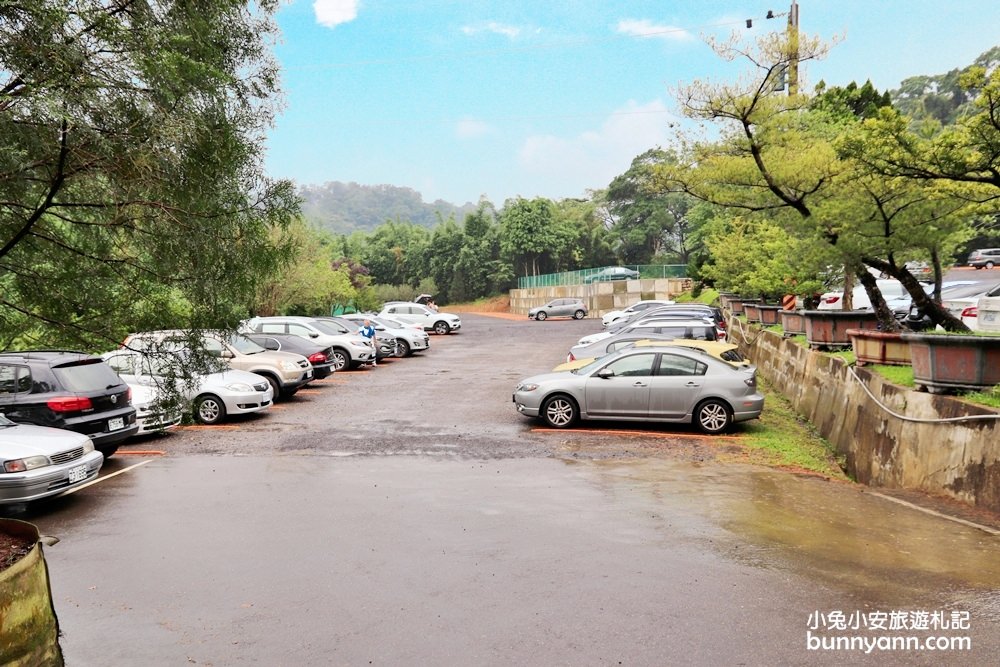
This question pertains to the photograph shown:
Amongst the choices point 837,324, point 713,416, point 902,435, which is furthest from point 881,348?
point 837,324

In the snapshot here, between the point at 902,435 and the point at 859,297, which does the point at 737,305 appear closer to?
the point at 859,297

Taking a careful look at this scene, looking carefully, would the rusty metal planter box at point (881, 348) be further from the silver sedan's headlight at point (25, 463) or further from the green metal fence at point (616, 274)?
the green metal fence at point (616, 274)

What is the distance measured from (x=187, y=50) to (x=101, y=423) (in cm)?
664

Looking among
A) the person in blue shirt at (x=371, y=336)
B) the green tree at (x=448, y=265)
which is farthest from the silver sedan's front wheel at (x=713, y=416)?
the green tree at (x=448, y=265)

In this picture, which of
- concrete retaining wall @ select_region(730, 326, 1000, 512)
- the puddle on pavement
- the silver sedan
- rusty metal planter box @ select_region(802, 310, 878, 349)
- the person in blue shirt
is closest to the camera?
the puddle on pavement

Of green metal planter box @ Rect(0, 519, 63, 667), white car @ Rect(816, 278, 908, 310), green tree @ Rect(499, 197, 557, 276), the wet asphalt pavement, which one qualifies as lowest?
the wet asphalt pavement

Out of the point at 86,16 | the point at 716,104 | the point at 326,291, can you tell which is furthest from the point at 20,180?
the point at 326,291

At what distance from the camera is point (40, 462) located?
24.6 feet

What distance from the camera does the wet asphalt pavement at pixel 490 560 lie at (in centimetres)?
469

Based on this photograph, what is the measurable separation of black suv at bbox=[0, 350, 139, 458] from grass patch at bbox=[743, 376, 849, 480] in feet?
30.0

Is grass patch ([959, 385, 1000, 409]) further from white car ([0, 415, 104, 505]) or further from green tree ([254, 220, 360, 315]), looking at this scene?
green tree ([254, 220, 360, 315])

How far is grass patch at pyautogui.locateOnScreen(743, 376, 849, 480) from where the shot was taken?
10.5 metres

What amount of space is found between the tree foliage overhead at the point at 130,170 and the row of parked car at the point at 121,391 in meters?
0.31

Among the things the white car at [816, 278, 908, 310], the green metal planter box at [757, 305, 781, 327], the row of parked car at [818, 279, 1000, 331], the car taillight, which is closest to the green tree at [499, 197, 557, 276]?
the row of parked car at [818, 279, 1000, 331]
